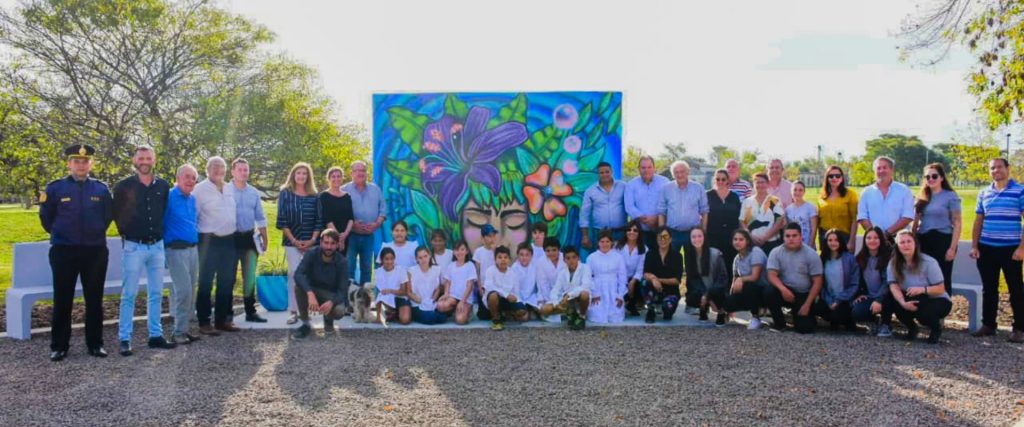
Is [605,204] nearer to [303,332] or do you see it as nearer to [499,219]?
[499,219]

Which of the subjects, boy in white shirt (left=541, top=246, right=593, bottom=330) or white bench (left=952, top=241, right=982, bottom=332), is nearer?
white bench (left=952, top=241, right=982, bottom=332)

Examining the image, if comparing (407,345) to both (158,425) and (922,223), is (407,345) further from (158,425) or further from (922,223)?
(922,223)

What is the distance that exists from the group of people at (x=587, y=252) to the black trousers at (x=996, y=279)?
12mm

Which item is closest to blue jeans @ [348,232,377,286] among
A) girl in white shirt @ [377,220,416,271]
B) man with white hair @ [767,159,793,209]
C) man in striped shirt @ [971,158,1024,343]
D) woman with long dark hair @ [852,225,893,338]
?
girl in white shirt @ [377,220,416,271]

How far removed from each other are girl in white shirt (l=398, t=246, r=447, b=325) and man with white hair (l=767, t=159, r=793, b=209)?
12.4 ft

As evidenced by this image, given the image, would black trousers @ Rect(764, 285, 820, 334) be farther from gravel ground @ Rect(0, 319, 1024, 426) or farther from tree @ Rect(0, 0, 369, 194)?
tree @ Rect(0, 0, 369, 194)

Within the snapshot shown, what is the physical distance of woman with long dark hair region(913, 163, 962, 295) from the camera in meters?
6.78

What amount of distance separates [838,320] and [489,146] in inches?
169

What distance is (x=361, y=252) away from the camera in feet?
25.9

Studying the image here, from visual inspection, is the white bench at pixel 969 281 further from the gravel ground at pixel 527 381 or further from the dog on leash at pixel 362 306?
the dog on leash at pixel 362 306

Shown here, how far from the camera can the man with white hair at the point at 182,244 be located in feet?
20.4

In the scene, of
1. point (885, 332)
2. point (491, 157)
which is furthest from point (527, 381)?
point (491, 157)

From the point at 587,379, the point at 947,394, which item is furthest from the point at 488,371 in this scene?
the point at 947,394

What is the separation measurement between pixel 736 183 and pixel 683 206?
1346 millimetres
